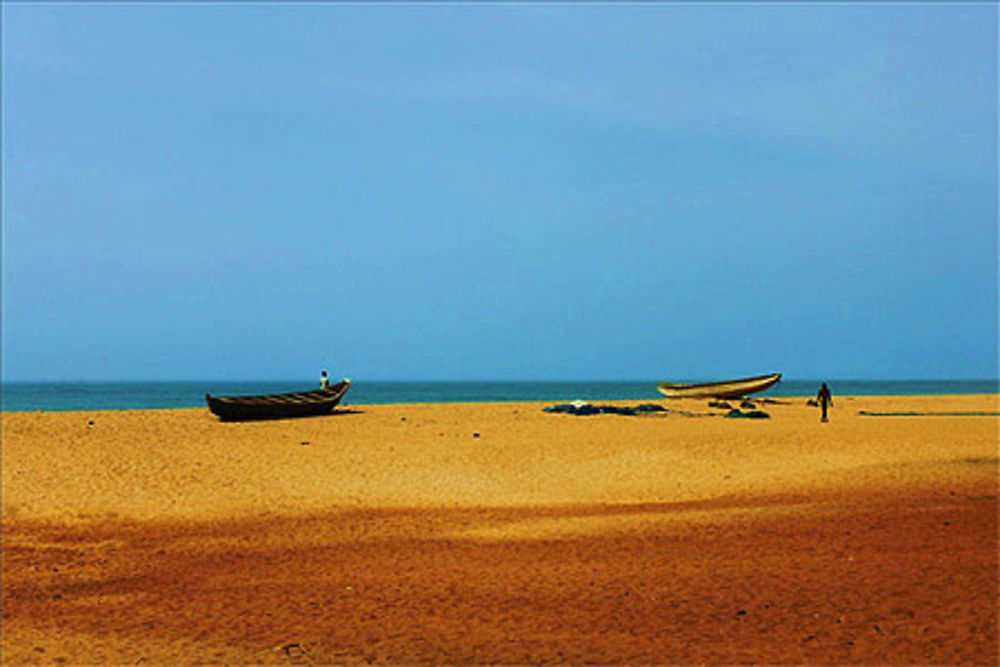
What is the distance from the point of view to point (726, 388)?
58.0 metres

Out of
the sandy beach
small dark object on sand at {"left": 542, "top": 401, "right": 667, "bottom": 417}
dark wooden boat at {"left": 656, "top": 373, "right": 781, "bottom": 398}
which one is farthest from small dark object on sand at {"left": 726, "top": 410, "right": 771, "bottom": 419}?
dark wooden boat at {"left": 656, "top": 373, "right": 781, "bottom": 398}

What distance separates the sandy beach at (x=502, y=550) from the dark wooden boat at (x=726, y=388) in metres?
27.0

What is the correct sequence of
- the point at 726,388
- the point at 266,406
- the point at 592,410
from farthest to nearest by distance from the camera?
1. the point at 726,388
2. the point at 592,410
3. the point at 266,406

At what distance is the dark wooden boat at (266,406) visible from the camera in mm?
38188

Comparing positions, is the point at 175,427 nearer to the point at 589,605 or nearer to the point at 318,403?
the point at 318,403

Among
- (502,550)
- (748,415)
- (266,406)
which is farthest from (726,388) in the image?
(502,550)

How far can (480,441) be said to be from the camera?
30.2 meters

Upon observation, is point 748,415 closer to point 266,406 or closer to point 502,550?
point 266,406

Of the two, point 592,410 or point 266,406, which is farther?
point 592,410

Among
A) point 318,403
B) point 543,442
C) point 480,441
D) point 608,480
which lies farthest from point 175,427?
point 608,480

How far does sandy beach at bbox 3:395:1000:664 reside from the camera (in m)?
10.1

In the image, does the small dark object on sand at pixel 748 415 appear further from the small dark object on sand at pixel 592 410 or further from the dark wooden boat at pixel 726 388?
the dark wooden boat at pixel 726 388

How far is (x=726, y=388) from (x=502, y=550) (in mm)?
45577

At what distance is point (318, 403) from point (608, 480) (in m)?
21.4
